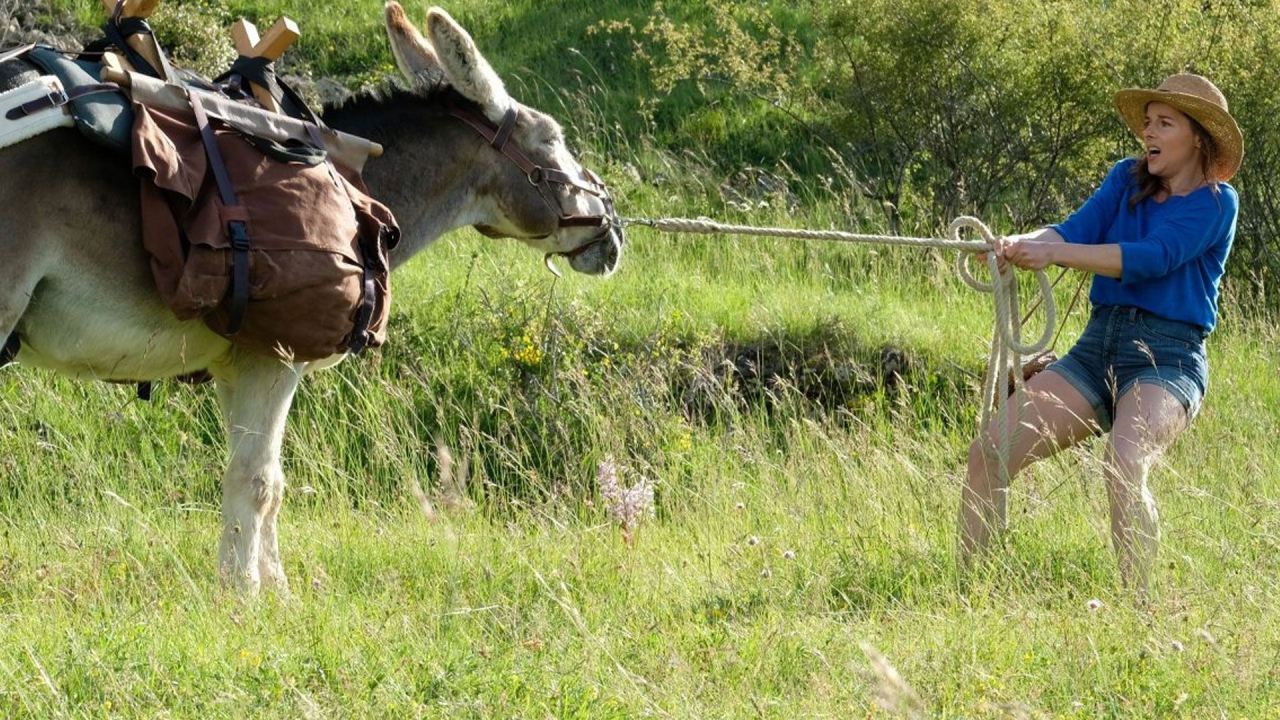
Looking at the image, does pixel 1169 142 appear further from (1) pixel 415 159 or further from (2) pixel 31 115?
(2) pixel 31 115

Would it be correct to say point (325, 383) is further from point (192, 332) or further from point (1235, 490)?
point (1235, 490)

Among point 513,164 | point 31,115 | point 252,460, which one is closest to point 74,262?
point 31,115

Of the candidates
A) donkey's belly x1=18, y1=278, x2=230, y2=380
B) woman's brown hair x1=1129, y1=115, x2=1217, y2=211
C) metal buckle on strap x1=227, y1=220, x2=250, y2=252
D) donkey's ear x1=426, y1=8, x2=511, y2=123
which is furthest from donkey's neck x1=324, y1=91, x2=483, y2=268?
woman's brown hair x1=1129, y1=115, x2=1217, y2=211

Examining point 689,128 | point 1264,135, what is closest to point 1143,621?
point 1264,135

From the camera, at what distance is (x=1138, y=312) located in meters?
5.40

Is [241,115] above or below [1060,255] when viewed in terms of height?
above

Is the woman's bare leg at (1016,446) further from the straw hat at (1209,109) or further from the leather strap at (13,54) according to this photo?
the leather strap at (13,54)

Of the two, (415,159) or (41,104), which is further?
(415,159)

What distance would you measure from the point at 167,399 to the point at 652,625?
3906mm

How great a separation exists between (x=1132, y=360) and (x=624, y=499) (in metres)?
2.29

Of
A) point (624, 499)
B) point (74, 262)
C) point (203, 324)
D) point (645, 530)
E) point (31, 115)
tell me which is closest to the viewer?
point (31, 115)

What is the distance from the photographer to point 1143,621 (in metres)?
4.69

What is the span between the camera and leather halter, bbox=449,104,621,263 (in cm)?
586

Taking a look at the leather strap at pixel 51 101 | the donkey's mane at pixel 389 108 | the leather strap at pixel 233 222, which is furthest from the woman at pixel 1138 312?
the leather strap at pixel 51 101
